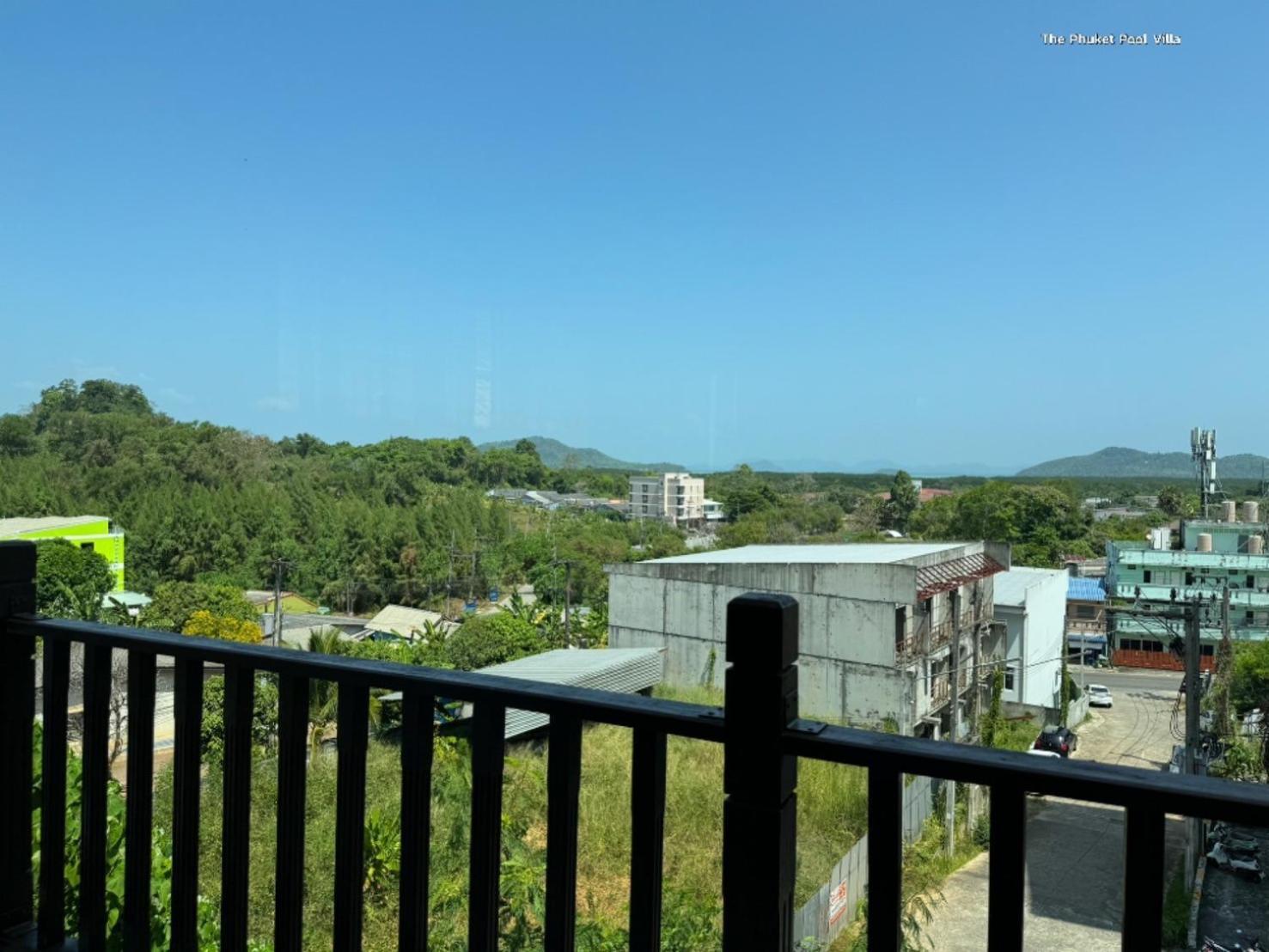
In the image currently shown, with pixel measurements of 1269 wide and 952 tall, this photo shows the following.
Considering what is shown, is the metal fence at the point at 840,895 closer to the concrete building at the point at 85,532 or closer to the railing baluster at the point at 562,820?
the railing baluster at the point at 562,820

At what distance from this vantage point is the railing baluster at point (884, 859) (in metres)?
0.75

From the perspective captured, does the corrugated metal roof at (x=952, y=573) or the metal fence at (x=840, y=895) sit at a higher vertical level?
the metal fence at (x=840, y=895)

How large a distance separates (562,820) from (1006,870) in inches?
16.9

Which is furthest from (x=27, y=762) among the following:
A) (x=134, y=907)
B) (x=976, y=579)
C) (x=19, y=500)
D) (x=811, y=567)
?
(x=19, y=500)

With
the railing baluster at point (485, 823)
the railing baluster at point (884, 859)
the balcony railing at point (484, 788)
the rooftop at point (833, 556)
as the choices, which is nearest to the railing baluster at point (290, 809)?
the balcony railing at point (484, 788)

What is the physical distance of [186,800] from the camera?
1180 mm

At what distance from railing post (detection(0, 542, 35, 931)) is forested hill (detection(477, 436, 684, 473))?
106ft

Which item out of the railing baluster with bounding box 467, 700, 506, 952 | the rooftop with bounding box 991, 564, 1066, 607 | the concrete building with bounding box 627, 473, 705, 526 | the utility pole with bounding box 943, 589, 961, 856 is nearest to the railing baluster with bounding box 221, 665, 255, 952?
the railing baluster with bounding box 467, 700, 506, 952

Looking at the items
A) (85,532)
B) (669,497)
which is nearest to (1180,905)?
(85,532)

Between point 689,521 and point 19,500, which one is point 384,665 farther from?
point 689,521

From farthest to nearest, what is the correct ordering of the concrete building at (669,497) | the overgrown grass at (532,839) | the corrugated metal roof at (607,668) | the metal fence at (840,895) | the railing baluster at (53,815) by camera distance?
the concrete building at (669,497), the corrugated metal roof at (607,668), the overgrown grass at (532,839), the metal fence at (840,895), the railing baluster at (53,815)

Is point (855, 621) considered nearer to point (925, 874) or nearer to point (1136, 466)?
point (925, 874)

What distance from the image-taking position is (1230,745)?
25.5 ft

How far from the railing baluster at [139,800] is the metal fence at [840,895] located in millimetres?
1037
